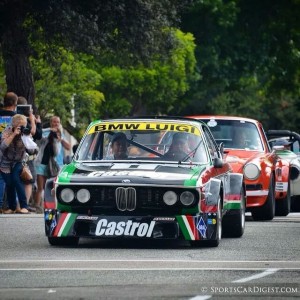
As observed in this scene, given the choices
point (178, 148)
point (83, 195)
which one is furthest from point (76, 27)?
point (83, 195)

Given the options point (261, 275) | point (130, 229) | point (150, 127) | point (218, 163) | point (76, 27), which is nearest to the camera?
point (261, 275)

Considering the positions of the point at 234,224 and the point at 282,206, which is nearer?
the point at 234,224

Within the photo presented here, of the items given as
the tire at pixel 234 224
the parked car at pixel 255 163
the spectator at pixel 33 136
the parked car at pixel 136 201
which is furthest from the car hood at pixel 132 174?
the spectator at pixel 33 136

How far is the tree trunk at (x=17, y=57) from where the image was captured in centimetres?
2884

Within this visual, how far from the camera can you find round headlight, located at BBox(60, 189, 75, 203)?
15.0m

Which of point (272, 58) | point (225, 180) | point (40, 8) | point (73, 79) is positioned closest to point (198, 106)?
point (272, 58)

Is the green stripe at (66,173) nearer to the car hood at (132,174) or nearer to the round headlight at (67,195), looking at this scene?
the car hood at (132,174)

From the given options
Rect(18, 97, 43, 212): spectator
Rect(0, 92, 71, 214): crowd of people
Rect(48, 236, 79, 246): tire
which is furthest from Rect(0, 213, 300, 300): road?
Rect(18, 97, 43, 212): spectator

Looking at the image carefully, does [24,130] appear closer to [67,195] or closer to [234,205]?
[234,205]


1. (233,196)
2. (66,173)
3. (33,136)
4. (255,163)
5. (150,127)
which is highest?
(150,127)

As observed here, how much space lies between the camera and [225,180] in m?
16.7

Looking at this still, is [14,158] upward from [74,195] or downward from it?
downward

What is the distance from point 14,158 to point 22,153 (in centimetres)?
15

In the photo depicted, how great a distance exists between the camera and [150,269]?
496 inches
